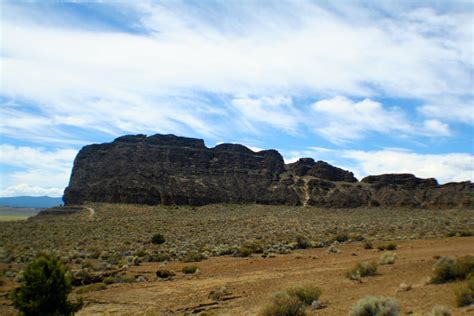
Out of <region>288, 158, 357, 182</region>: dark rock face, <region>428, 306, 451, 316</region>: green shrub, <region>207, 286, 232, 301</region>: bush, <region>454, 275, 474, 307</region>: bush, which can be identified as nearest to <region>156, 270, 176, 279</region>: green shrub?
<region>207, 286, 232, 301</region>: bush

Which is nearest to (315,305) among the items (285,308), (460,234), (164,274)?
(285,308)

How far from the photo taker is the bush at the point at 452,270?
Result: 12578mm

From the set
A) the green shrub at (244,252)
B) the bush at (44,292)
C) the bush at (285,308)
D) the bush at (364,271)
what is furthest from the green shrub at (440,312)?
the green shrub at (244,252)

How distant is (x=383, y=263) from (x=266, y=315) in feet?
28.4

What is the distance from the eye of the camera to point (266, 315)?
11383mm

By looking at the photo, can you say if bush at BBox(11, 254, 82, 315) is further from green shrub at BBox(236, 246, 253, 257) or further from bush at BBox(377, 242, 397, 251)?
bush at BBox(377, 242, 397, 251)

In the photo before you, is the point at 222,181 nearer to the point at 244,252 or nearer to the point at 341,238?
the point at 341,238

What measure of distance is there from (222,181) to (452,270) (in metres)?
93.1

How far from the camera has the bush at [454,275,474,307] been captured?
10.1m

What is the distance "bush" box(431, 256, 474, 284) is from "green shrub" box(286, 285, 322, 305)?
11.6 feet

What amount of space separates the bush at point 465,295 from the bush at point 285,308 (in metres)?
3.76

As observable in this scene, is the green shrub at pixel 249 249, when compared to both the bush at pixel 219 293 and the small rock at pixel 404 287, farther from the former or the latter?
the small rock at pixel 404 287

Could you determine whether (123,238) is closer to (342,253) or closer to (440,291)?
(342,253)

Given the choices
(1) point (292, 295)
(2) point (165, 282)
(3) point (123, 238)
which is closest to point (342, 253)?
(2) point (165, 282)
